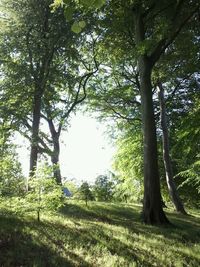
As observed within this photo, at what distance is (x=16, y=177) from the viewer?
35.3ft

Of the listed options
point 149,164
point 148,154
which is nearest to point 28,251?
point 149,164

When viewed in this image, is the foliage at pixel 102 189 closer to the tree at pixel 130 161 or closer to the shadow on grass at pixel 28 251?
the tree at pixel 130 161

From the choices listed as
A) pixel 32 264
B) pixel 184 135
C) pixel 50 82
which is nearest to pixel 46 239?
pixel 32 264

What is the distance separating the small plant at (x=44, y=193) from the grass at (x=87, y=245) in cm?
51

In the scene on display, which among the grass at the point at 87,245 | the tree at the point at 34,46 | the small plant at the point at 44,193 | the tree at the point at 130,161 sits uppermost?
the tree at the point at 34,46

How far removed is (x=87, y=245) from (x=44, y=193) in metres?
3.01

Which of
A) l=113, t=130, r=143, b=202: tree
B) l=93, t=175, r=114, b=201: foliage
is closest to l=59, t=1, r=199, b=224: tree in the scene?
l=113, t=130, r=143, b=202: tree

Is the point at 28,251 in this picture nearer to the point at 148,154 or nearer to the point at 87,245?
the point at 87,245

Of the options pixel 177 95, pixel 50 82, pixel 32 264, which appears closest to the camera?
pixel 32 264

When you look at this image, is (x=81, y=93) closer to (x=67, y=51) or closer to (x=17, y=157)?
(x=67, y=51)

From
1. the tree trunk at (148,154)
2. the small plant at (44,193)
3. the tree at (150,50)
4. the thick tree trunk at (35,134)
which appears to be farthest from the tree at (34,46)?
the small plant at (44,193)

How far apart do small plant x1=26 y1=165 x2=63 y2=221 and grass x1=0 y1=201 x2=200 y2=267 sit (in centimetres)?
51

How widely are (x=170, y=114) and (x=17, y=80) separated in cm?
1234

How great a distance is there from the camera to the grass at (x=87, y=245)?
20.7 feet
